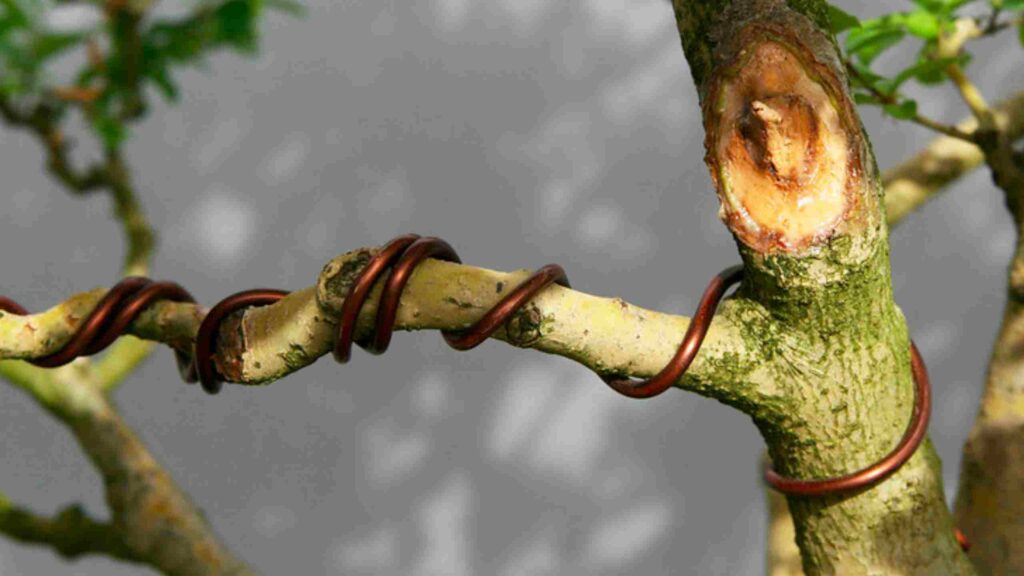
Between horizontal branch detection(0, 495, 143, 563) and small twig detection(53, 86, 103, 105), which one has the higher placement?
small twig detection(53, 86, 103, 105)

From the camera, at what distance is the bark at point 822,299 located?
462 mm

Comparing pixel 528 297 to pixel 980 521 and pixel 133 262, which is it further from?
pixel 133 262

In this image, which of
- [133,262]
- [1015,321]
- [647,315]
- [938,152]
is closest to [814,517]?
[647,315]

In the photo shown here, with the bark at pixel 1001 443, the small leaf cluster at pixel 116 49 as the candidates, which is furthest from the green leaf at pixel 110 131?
the bark at pixel 1001 443

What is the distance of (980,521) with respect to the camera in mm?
729

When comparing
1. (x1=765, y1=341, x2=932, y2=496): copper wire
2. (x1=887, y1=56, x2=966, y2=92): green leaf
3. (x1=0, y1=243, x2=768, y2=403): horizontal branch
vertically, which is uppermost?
(x1=887, y1=56, x2=966, y2=92): green leaf

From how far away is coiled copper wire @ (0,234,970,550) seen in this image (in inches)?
17.9

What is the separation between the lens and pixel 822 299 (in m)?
0.48

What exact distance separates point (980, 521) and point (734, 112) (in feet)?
1.26

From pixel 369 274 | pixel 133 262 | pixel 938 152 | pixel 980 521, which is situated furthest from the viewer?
pixel 133 262

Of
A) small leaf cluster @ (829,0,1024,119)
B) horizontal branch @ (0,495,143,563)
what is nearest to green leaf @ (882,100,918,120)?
small leaf cluster @ (829,0,1024,119)

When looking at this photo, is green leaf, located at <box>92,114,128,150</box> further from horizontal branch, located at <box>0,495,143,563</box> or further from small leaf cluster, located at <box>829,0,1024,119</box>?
small leaf cluster, located at <box>829,0,1024,119</box>

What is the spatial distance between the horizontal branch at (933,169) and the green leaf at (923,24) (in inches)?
10.2

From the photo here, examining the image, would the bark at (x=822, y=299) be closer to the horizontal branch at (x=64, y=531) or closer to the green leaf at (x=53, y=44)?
the horizontal branch at (x=64, y=531)
